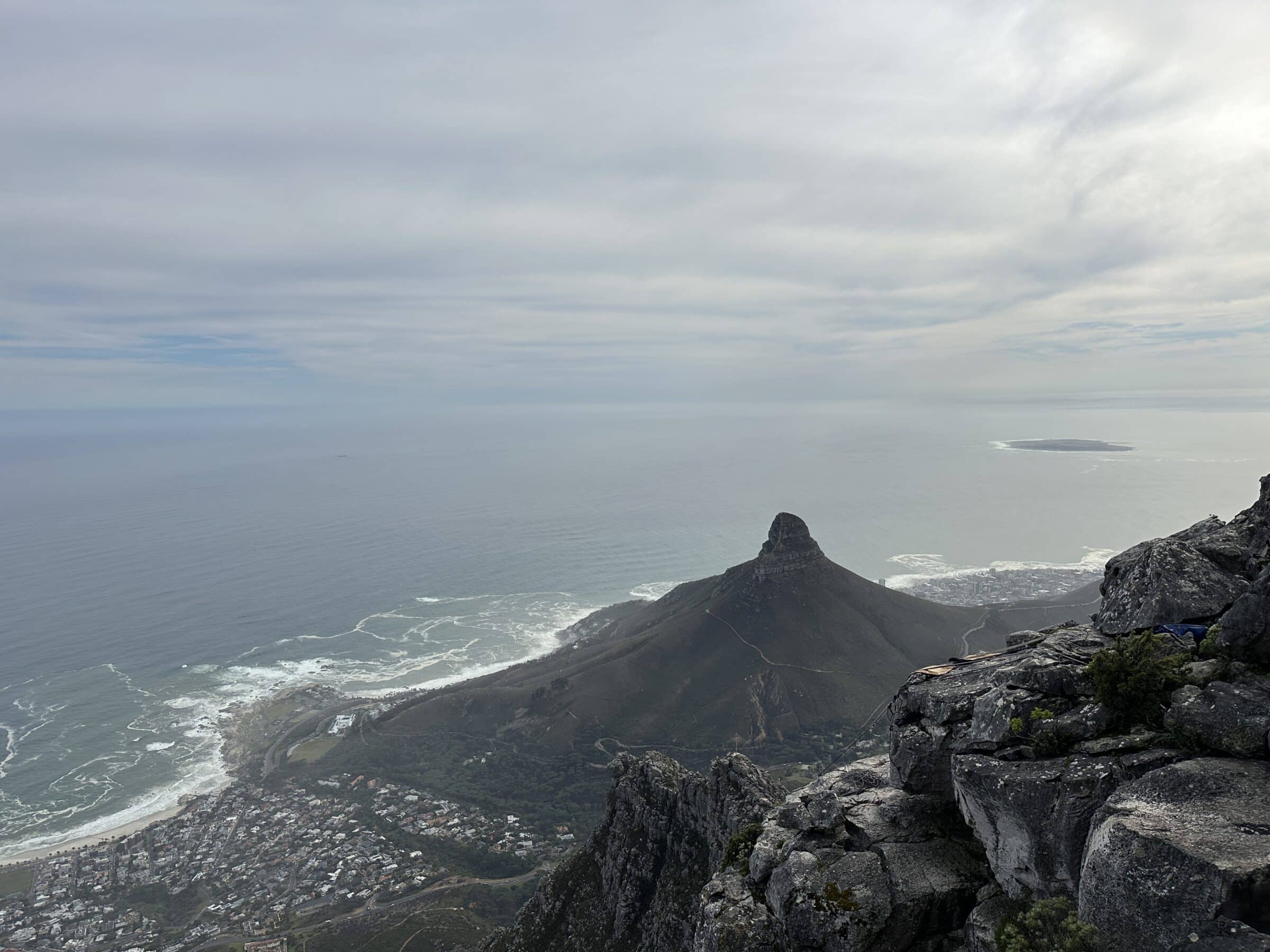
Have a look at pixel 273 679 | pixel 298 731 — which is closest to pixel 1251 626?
pixel 298 731

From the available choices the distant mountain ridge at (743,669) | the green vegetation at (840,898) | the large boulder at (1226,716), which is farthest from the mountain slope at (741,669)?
the large boulder at (1226,716)

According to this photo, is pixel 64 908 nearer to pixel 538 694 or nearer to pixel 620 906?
pixel 538 694

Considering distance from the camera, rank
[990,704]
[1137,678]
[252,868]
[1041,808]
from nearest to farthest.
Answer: [1041,808] < [1137,678] < [990,704] < [252,868]

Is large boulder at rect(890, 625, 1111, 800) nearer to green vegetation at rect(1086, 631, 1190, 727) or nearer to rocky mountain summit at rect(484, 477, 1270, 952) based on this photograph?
rocky mountain summit at rect(484, 477, 1270, 952)

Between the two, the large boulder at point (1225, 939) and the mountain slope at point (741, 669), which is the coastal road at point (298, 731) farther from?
the large boulder at point (1225, 939)

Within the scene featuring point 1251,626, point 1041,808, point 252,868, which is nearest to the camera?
point 1041,808

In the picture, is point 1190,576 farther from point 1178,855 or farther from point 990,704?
point 1178,855
